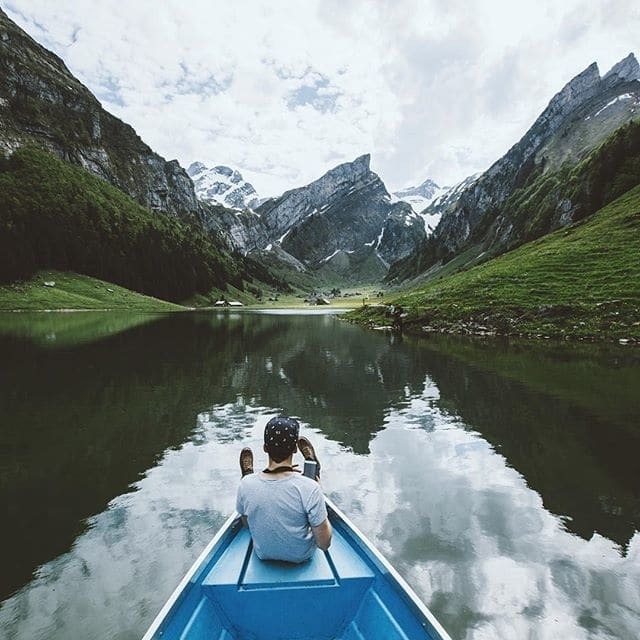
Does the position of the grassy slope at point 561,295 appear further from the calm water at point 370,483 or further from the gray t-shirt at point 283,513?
the gray t-shirt at point 283,513

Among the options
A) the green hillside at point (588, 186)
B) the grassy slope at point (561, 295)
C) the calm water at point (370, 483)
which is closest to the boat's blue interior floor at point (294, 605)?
the calm water at point (370, 483)

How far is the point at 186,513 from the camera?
41.7 ft

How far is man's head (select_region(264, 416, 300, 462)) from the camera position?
717 cm

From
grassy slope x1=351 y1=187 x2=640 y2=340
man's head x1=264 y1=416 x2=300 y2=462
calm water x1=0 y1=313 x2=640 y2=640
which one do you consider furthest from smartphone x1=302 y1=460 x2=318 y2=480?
grassy slope x1=351 y1=187 x2=640 y2=340

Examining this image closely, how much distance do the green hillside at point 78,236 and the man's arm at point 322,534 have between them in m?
128

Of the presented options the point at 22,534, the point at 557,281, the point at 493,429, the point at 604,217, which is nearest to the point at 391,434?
the point at 493,429

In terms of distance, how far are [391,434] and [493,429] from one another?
15.6ft

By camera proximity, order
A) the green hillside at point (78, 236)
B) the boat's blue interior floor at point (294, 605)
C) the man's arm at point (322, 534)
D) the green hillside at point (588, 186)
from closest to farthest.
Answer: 1. the boat's blue interior floor at point (294, 605)
2. the man's arm at point (322, 534)
3. the green hillside at point (588, 186)
4. the green hillside at point (78, 236)

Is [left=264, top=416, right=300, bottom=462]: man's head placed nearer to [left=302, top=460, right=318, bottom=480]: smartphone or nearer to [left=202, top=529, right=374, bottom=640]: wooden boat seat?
[left=302, top=460, right=318, bottom=480]: smartphone

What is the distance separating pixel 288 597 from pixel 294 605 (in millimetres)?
145

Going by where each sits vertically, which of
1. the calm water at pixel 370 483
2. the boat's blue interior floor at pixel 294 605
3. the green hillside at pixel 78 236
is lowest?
the calm water at pixel 370 483

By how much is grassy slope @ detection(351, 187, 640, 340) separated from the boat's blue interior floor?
4942cm

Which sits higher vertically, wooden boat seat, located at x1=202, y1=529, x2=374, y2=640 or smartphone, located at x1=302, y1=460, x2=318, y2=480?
smartphone, located at x1=302, y1=460, x2=318, y2=480

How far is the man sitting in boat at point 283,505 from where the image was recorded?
7.09 metres
